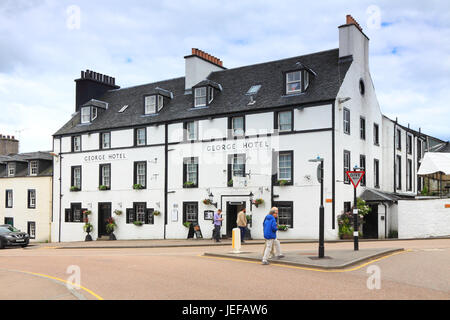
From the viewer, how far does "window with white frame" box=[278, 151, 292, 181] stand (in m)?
28.1

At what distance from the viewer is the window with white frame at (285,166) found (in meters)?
28.1

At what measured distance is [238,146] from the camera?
29.8 m

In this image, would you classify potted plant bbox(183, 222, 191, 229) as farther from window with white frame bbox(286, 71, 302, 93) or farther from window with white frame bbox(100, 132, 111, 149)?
window with white frame bbox(286, 71, 302, 93)

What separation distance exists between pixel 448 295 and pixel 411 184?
31.2 m

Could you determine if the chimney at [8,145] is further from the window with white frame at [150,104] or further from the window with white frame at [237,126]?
the window with white frame at [237,126]

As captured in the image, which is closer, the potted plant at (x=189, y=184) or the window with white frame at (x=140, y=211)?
the potted plant at (x=189, y=184)

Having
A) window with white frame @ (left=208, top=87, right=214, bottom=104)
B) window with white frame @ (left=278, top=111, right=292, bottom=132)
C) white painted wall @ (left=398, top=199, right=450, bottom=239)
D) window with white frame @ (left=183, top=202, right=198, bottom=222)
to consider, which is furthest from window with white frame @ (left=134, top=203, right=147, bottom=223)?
white painted wall @ (left=398, top=199, right=450, bottom=239)

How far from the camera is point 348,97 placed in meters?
27.9

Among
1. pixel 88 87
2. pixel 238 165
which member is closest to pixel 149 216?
pixel 238 165

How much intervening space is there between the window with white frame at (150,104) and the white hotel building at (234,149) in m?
0.07

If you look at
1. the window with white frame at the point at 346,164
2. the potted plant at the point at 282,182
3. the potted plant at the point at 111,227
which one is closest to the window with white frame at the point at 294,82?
the window with white frame at the point at 346,164

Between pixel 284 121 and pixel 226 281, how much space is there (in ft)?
58.9
